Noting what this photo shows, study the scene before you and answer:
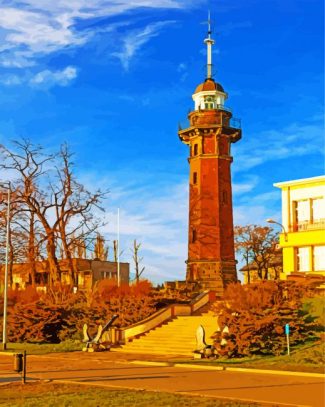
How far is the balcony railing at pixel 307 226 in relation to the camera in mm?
43656

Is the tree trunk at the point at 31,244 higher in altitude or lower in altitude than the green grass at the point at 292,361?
higher

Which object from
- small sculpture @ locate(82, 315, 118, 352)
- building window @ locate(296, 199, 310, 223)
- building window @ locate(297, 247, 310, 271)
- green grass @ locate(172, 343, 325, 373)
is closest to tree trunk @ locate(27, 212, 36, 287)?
small sculpture @ locate(82, 315, 118, 352)

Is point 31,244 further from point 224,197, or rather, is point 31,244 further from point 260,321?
point 260,321

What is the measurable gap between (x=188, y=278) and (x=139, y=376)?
106 ft

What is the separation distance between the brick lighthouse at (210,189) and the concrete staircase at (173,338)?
1748 cm

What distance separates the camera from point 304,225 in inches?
1770

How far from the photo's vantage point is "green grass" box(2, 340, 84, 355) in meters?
27.7

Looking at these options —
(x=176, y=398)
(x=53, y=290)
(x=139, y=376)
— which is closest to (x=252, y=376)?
(x=139, y=376)

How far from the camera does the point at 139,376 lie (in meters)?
18.3

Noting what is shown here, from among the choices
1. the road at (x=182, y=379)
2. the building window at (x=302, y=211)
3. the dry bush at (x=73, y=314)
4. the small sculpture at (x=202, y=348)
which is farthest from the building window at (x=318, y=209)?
the road at (x=182, y=379)

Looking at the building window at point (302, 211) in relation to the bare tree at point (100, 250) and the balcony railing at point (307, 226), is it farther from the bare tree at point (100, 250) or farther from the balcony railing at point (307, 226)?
the bare tree at point (100, 250)

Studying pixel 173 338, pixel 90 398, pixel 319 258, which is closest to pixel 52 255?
pixel 173 338

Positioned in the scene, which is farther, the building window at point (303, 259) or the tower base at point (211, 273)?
the tower base at point (211, 273)

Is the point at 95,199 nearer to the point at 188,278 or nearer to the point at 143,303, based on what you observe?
the point at 188,278
